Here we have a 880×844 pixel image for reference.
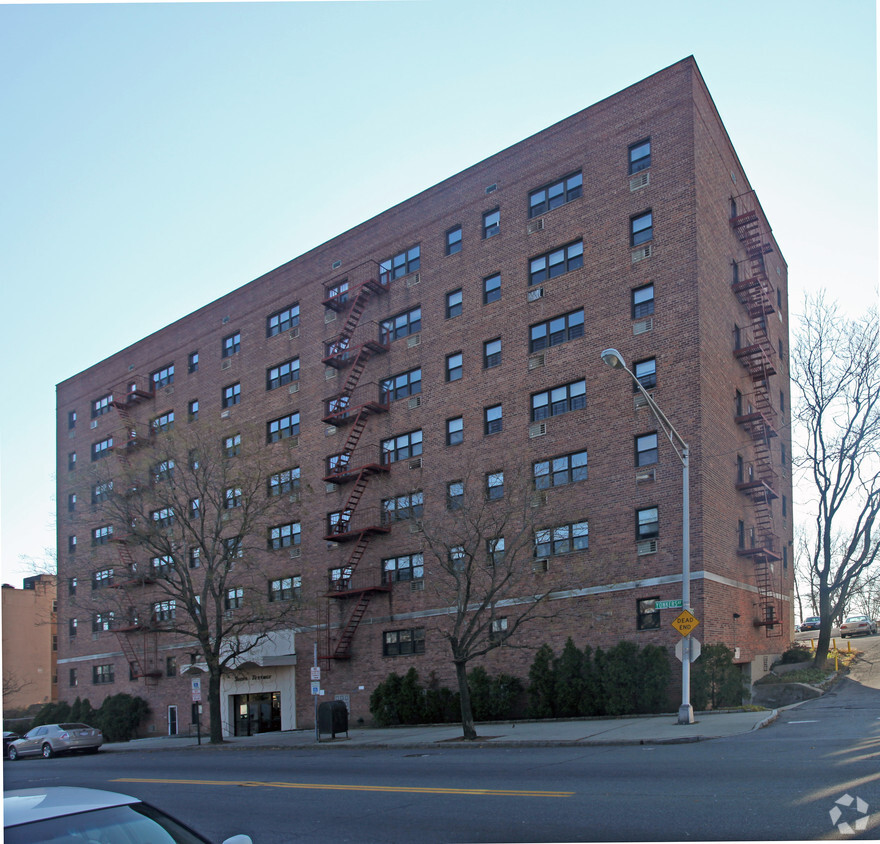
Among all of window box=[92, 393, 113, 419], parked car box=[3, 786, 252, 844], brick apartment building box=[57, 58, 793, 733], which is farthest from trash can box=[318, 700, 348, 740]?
window box=[92, 393, 113, 419]

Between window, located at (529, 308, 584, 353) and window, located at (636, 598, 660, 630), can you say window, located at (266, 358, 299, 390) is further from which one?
window, located at (636, 598, 660, 630)

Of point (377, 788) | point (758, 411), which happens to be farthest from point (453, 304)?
point (377, 788)

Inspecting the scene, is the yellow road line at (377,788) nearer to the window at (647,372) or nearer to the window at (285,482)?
the window at (647,372)

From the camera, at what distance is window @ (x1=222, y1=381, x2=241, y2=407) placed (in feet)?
146

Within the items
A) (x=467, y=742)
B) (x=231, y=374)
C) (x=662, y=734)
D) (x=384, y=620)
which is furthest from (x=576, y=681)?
(x=231, y=374)

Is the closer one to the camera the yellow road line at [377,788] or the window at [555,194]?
the yellow road line at [377,788]

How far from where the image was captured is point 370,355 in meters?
38.2

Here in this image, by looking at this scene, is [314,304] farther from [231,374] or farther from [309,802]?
[309,802]

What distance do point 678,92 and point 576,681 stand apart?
2010cm

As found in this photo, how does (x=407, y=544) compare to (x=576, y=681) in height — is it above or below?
above

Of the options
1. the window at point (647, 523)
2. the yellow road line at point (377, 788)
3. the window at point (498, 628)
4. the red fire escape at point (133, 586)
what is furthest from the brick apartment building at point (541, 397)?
the yellow road line at point (377, 788)

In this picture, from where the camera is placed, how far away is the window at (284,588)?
39469 mm

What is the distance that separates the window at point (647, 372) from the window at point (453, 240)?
10.0m

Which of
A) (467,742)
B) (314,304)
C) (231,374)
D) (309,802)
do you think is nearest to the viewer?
(309,802)
